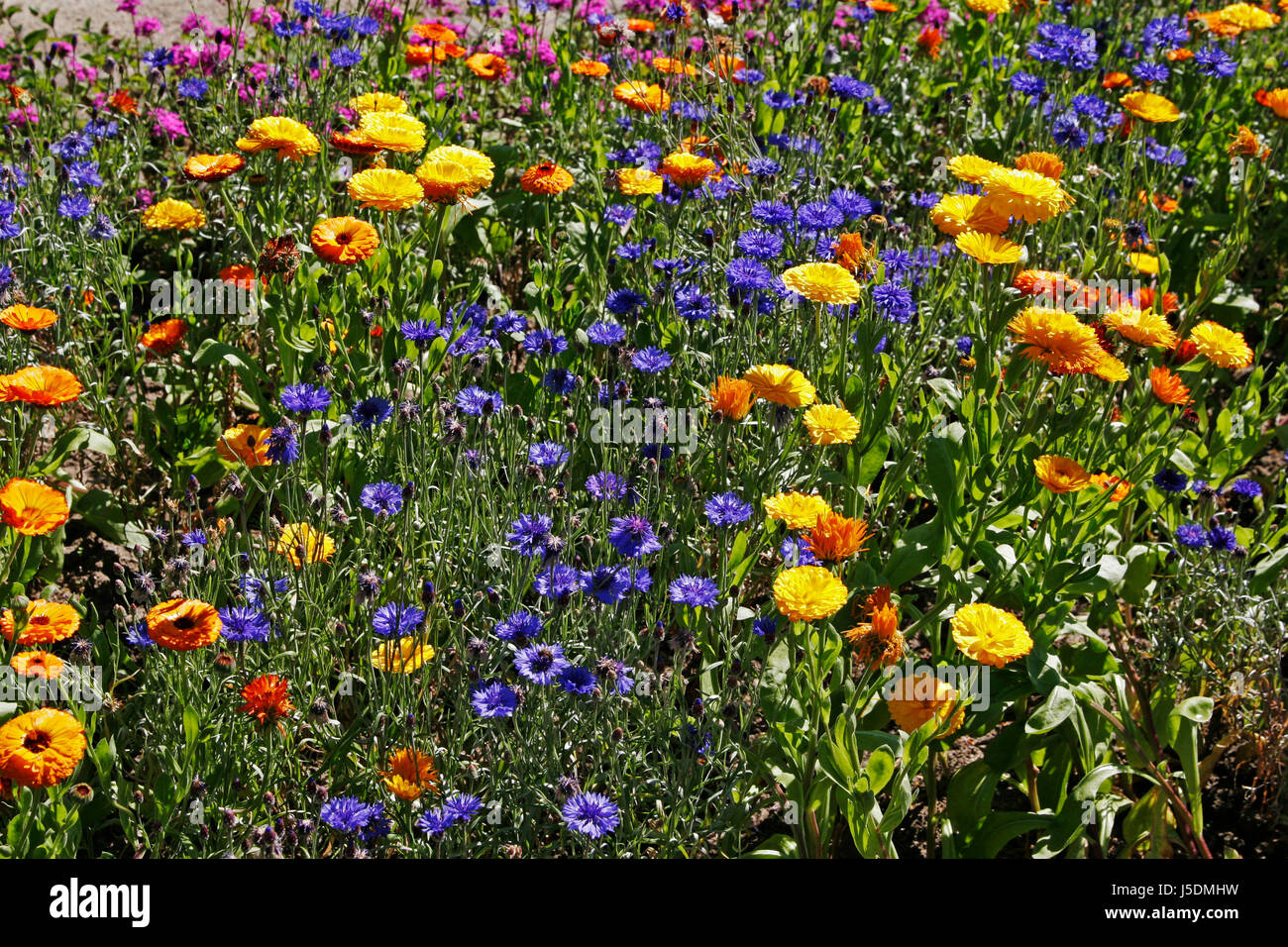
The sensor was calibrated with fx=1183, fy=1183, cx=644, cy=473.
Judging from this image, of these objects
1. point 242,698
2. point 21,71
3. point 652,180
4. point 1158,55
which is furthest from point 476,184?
point 1158,55

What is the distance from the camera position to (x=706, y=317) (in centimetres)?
313

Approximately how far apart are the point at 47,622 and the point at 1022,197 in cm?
226

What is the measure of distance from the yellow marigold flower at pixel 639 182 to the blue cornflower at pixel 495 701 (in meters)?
1.52

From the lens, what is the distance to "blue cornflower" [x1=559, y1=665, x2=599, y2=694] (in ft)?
6.82

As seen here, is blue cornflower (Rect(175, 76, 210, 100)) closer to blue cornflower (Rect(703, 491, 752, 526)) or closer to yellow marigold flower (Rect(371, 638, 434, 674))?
yellow marigold flower (Rect(371, 638, 434, 674))

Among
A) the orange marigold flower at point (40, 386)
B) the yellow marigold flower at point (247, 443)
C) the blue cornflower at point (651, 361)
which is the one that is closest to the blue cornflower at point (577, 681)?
the blue cornflower at point (651, 361)

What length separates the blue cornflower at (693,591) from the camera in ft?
7.32

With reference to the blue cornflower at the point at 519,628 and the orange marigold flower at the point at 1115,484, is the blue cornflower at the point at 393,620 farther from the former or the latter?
the orange marigold flower at the point at 1115,484

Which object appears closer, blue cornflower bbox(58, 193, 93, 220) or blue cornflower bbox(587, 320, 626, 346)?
blue cornflower bbox(587, 320, 626, 346)

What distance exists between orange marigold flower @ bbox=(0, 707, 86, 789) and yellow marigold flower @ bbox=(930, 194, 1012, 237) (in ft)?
6.85

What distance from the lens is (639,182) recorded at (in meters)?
3.17

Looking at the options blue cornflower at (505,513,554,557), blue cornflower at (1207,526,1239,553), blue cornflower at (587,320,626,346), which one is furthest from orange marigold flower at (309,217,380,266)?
blue cornflower at (1207,526,1239,553)

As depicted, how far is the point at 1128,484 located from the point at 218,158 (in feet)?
8.13

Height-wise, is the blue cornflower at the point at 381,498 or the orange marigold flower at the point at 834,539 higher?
the orange marigold flower at the point at 834,539
